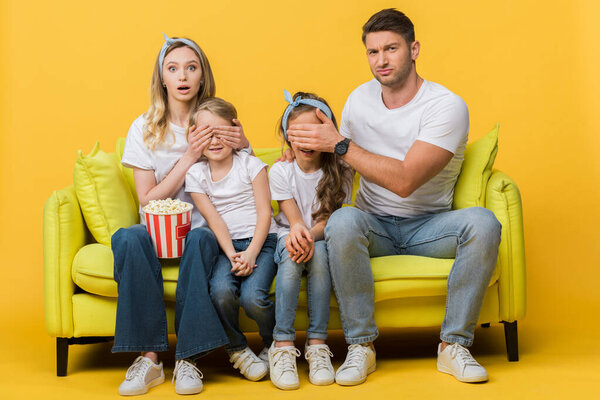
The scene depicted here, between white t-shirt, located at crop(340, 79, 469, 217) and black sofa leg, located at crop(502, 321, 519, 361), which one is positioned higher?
white t-shirt, located at crop(340, 79, 469, 217)

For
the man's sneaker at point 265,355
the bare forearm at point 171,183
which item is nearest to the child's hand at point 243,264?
the man's sneaker at point 265,355

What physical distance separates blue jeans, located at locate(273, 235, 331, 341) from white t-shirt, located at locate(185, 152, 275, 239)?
252mm

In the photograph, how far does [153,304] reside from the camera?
10.1 ft

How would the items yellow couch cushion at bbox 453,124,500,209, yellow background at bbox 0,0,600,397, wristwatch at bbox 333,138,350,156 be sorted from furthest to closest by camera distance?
yellow background at bbox 0,0,600,397
yellow couch cushion at bbox 453,124,500,209
wristwatch at bbox 333,138,350,156

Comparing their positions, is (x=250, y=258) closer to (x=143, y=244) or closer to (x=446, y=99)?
(x=143, y=244)

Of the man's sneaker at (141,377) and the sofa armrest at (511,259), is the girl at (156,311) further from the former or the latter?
the sofa armrest at (511,259)

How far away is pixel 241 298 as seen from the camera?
10.2 ft

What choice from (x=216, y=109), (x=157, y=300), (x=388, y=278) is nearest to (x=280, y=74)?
(x=216, y=109)

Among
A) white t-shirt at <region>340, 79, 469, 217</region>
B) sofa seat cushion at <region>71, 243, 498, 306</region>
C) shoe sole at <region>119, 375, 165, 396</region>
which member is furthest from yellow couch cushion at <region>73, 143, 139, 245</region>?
white t-shirt at <region>340, 79, 469, 217</region>

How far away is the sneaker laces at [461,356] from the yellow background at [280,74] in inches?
58.4

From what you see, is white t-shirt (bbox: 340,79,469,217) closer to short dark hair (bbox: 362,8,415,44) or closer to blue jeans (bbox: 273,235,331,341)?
short dark hair (bbox: 362,8,415,44)

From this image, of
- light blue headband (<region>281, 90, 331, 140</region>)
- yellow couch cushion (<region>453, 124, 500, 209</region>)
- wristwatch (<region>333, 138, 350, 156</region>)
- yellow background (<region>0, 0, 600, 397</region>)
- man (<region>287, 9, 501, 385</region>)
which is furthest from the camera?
yellow background (<region>0, 0, 600, 397</region>)

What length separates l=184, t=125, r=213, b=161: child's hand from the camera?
3352 millimetres

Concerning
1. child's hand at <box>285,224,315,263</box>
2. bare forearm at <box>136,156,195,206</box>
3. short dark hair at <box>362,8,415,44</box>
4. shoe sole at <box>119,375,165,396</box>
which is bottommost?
shoe sole at <box>119,375,165,396</box>
